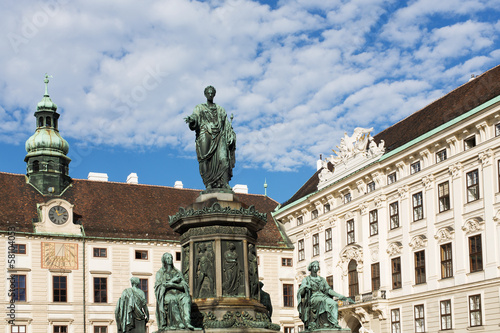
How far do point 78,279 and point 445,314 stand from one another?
74.4ft

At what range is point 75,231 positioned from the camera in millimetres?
49000

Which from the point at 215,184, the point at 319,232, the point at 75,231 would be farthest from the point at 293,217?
the point at 215,184

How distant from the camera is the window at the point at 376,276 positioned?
4288 centimetres

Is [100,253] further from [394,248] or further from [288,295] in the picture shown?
[394,248]

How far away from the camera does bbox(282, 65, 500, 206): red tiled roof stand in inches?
1473

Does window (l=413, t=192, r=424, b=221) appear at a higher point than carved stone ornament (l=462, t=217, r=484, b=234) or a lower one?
higher

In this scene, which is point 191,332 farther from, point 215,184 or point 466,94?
point 466,94

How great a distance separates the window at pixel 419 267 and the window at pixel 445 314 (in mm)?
A: 2024

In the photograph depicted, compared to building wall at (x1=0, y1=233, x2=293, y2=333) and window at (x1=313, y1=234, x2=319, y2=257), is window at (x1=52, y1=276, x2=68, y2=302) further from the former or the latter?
window at (x1=313, y1=234, x2=319, y2=257)

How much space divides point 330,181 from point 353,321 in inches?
339

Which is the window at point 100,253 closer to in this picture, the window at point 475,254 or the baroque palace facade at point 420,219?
the baroque palace facade at point 420,219

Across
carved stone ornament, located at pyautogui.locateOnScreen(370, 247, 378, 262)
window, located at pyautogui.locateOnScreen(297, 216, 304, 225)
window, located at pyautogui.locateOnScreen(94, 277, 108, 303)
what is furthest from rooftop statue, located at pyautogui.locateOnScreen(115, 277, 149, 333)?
window, located at pyautogui.locateOnScreen(297, 216, 304, 225)

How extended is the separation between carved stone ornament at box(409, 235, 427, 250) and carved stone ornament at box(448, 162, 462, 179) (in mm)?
3886

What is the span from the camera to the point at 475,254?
117 ft
